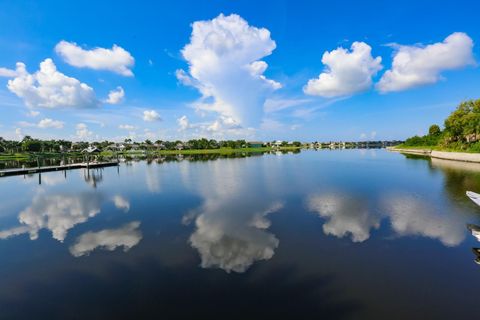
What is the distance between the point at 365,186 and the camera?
101ft

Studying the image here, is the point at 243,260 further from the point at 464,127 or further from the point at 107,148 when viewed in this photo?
the point at 107,148

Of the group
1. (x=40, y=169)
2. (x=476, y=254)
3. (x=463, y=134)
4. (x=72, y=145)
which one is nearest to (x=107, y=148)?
(x=72, y=145)

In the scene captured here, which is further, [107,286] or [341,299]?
[107,286]

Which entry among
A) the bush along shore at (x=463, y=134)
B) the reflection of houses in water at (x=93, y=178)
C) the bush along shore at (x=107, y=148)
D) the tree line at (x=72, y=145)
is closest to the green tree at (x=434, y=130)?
the bush along shore at (x=463, y=134)

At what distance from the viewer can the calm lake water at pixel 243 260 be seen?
27.9 feet

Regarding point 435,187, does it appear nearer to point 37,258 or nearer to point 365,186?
point 365,186

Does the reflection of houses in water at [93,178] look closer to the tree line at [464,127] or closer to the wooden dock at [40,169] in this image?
the wooden dock at [40,169]

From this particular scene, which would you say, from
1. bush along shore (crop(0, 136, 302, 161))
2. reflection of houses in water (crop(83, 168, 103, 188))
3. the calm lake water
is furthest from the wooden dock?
bush along shore (crop(0, 136, 302, 161))

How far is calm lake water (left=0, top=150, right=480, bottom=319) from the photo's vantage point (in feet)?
27.9

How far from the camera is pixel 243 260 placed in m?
11.8

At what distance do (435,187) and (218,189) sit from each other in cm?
2467

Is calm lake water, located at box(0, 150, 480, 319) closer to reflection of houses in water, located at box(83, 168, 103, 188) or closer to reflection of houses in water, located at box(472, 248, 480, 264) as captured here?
reflection of houses in water, located at box(472, 248, 480, 264)

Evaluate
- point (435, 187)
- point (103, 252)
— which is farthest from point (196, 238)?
point (435, 187)

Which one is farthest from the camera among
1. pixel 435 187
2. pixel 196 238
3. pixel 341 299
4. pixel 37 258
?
pixel 435 187
